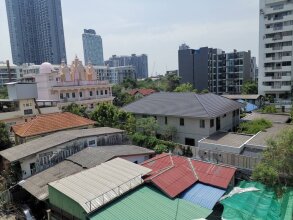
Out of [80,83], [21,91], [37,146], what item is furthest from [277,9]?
[37,146]

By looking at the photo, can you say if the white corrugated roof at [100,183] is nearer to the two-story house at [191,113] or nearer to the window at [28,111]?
the two-story house at [191,113]

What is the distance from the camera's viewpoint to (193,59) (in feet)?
286

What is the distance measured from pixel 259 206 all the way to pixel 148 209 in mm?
6196

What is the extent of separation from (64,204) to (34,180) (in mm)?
5024

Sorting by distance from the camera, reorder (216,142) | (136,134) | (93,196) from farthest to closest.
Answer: (136,134), (216,142), (93,196)

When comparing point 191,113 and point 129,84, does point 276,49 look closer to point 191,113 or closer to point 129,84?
point 191,113

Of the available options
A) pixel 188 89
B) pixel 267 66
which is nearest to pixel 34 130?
pixel 188 89

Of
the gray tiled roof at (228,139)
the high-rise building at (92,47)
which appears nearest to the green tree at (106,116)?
the gray tiled roof at (228,139)

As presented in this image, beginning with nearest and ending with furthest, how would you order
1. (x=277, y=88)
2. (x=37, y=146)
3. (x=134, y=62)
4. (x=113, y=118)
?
(x=37, y=146) < (x=113, y=118) < (x=277, y=88) < (x=134, y=62)

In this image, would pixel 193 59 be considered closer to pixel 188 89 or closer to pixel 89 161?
pixel 188 89

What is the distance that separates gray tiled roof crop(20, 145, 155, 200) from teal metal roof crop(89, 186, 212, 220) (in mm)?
4593

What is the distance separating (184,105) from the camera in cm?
3023

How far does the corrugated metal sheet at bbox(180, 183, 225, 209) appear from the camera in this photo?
14.5 meters

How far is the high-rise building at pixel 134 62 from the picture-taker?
189500 mm
